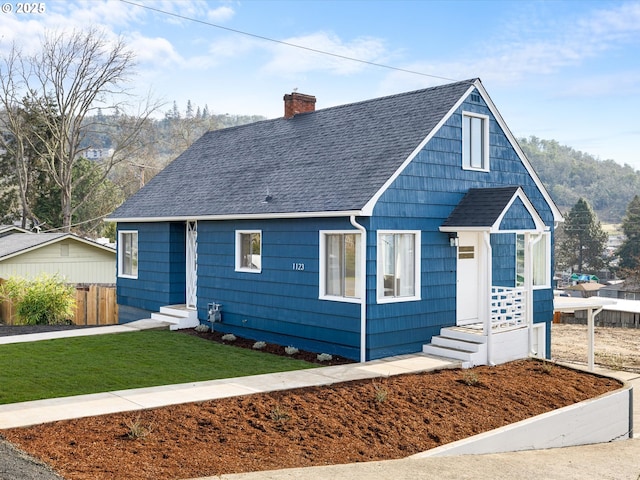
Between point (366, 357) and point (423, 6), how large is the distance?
42.7 feet

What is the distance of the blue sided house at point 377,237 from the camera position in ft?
41.9

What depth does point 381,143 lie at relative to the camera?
13.9 meters

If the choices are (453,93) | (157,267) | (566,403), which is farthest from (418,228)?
(157,267)

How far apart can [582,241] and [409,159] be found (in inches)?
2455

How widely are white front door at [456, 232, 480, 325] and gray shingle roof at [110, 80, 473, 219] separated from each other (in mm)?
2652

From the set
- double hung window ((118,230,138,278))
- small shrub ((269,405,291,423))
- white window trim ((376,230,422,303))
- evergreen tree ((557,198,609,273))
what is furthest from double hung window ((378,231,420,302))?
evergreen tree ((557,198,609,273))

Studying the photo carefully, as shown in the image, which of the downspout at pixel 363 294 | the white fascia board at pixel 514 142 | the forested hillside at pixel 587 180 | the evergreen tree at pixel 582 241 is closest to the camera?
the downspout at pixel 363 294

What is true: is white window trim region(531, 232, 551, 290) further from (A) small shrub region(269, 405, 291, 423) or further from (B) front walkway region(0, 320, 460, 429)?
(A) small shrub region(269, 405, 291, 423)

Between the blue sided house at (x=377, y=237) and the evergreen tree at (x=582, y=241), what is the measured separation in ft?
180

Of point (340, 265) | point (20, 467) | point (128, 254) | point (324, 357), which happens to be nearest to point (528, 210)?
point (340, 265)

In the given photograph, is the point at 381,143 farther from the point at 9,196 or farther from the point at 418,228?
the point at 9,196

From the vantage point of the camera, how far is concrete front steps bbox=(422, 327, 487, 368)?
499 inches

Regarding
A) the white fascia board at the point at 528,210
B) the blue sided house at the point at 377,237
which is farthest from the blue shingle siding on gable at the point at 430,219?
the white fascia board at the point at 528,210

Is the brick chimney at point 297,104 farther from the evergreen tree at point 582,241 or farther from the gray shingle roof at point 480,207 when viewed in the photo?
the evergreen tree at point 582,241
